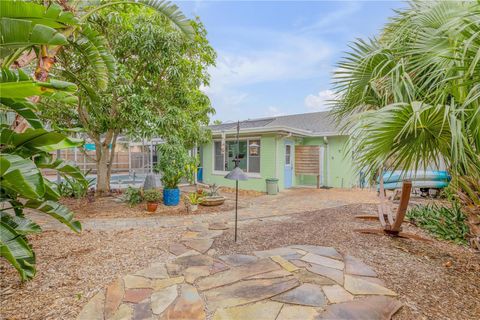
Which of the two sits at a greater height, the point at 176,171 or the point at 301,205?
the point at 176,171

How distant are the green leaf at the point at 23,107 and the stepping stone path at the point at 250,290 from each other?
6.46 ft

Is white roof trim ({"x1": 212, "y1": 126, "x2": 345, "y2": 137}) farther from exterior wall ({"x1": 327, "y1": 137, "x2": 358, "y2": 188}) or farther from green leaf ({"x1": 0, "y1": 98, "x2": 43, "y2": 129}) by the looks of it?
green leaf ({"x1": 0, "y1": 98, "x2": 43, "y2": 129})

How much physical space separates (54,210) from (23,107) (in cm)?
126

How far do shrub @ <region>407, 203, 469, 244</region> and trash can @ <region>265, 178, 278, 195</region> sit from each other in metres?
5.06

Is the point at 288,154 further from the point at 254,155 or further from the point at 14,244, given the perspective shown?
the point at 14,244

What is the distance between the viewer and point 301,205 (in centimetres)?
774

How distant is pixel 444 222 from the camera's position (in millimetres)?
4965

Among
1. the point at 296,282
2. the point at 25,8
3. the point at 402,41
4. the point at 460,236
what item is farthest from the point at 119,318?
the point at 460,236

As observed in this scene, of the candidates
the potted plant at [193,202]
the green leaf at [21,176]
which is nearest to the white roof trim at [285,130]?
the potted plant at [193,202]

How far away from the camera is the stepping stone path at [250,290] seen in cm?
223

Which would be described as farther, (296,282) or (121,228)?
(121,228)

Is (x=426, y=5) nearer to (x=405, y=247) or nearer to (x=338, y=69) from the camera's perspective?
(x=338, y=69)

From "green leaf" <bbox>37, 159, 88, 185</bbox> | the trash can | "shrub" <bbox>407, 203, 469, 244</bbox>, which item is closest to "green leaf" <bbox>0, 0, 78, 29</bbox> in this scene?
"green leaf" <bbox>37, 159, 88, 185</bbox>

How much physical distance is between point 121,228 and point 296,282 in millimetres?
3950
